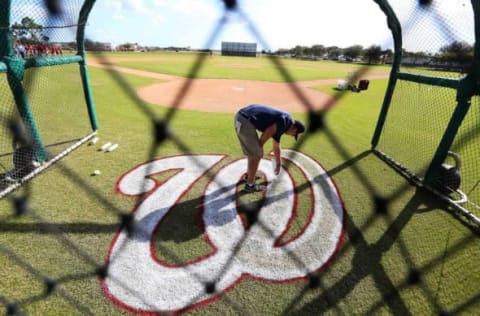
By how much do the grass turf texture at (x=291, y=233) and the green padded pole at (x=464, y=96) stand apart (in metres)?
0.60

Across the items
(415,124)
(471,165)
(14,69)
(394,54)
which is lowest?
(471,165)

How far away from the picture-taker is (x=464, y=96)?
11.7 feet

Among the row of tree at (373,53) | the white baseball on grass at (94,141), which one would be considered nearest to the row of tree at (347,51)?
the row of tree at (373,53)

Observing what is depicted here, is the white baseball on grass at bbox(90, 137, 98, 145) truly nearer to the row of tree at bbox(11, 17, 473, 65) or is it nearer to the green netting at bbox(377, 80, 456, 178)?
the row of tree at bbox(11, 17, 473, 65)

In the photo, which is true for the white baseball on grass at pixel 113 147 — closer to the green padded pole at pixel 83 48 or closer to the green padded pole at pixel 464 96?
the green padded pole at pixel 83 48

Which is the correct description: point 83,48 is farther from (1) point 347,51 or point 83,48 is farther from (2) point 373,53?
(2) point 373,53

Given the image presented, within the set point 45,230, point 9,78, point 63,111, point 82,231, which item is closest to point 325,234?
point 82,231

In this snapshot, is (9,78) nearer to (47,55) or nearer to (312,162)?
(47,55)

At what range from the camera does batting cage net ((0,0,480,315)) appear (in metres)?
2.45

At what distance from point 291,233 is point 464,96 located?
3.08 m

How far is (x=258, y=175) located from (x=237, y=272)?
2258mm

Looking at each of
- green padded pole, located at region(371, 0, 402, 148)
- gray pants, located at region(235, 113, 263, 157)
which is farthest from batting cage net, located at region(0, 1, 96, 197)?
green padded pole, located at region(371, 0, 402, 148)

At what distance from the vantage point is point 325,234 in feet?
11.3

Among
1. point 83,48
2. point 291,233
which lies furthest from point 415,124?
point 83,48
